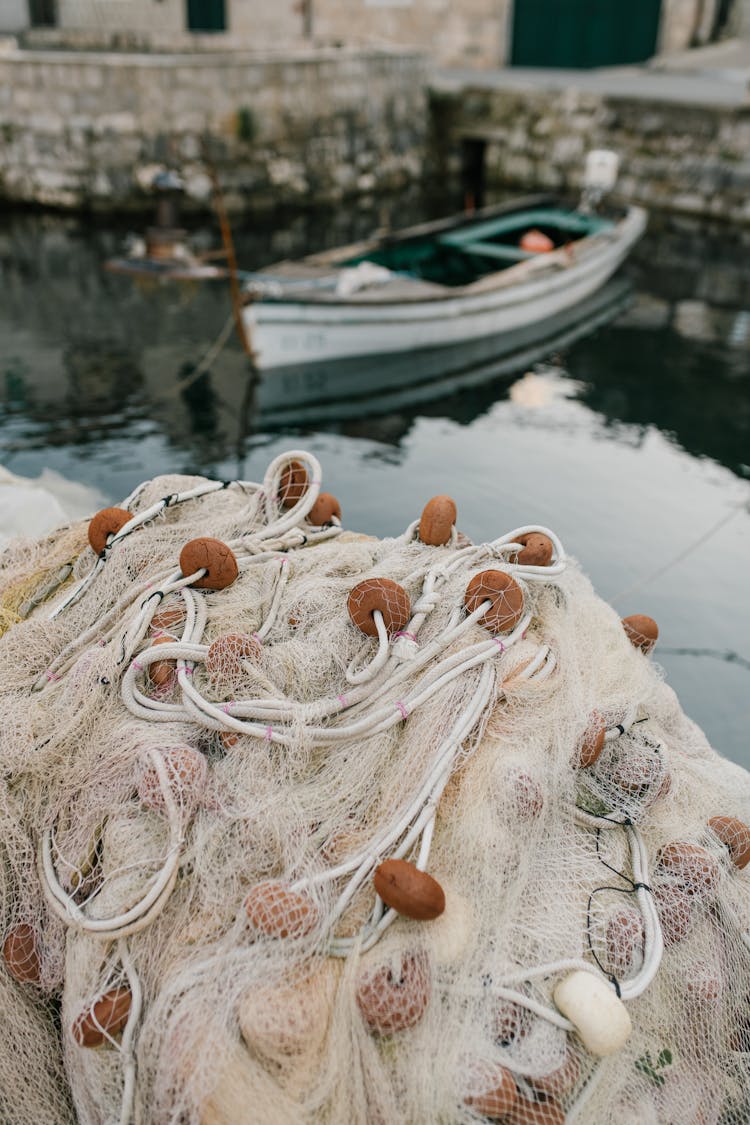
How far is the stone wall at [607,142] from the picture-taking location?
58.2ft

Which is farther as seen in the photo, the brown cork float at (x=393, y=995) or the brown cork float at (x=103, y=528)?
the brown cork float at (x=103, y=528)

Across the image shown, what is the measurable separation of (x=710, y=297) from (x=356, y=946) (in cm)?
1440

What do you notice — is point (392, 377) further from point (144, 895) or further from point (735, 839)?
point (144, 895)

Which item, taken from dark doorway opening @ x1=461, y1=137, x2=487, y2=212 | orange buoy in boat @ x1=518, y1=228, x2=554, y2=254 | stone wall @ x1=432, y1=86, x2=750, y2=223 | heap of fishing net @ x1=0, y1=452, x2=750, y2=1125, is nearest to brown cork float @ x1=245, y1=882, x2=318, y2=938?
heap of fishing net @ x1=0, y1=452, x2=750, y2=1125

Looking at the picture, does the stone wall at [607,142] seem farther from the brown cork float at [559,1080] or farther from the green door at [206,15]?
the brown cork float at [559,1080]

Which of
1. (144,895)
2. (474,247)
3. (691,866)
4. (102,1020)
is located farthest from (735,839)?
(474,247)

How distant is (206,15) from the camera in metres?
26.0

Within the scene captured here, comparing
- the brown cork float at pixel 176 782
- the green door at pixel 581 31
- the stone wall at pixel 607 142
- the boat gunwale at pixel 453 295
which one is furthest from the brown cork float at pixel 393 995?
the green door at pixel 581 31

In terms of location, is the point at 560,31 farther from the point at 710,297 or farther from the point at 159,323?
the point at 159,323

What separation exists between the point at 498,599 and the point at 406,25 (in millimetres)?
26007

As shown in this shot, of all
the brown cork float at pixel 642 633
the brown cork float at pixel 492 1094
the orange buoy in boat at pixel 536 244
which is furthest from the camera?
the orange buoy in boat at pixel 536 244

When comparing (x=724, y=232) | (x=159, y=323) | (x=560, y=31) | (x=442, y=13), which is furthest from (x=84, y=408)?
(x=560, y=31)

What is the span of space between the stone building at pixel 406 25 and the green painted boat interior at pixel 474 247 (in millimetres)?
10732

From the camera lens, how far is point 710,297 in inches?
573
